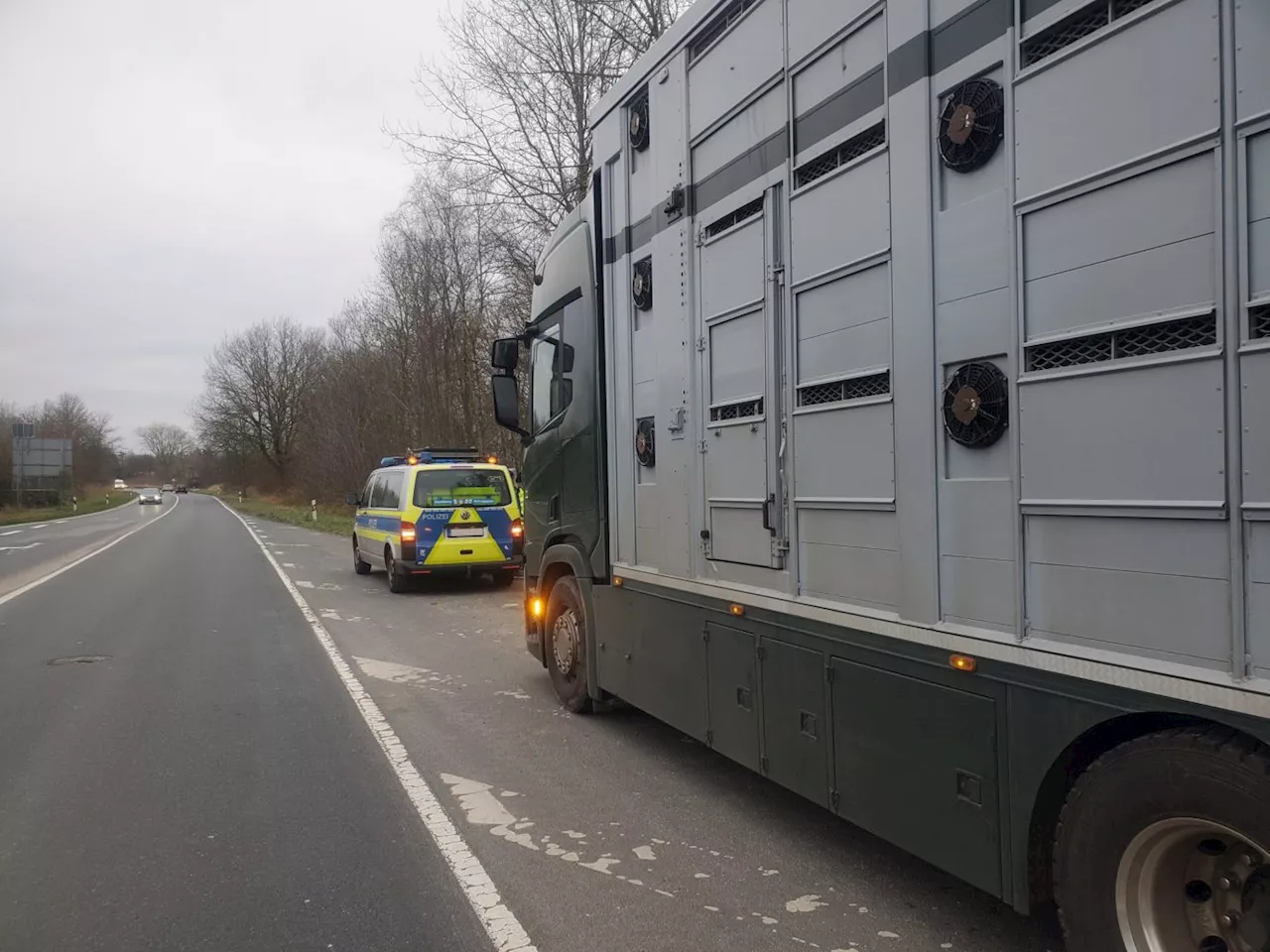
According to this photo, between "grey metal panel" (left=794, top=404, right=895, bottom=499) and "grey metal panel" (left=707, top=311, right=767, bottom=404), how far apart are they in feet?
1.30

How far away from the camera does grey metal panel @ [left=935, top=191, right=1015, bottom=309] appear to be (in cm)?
280

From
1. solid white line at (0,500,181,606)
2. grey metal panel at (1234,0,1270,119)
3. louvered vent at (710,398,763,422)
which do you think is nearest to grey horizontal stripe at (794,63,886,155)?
louvered vent at (710,398,763,422)

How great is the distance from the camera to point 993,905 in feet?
11.9

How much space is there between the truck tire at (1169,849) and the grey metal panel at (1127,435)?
0.63 meters

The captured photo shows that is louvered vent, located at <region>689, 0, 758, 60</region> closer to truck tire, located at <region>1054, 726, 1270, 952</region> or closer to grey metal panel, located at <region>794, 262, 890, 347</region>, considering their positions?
grey metal panel, located at <region>794, 262, 890, 347</region>

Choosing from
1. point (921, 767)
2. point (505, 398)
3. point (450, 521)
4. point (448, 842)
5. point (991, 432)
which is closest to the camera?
point (991, 432)

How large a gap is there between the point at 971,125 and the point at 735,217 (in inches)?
59.1

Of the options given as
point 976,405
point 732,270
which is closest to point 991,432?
point 976,405

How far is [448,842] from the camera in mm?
4332

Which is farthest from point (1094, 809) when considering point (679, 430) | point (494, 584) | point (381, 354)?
point (381, 354)

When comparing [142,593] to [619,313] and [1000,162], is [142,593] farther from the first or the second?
[1000,162]

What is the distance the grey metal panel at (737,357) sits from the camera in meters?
4.06

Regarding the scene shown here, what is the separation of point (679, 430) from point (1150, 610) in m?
2.72

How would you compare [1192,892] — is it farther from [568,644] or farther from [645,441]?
[568,644]
